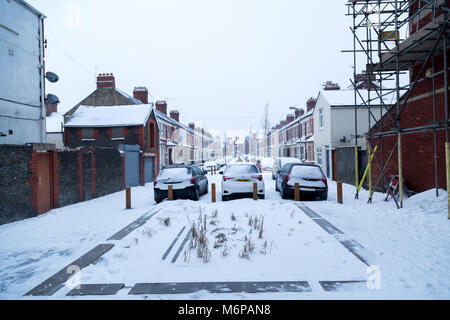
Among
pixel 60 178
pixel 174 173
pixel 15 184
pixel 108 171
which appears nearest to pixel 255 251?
pixel 174 173

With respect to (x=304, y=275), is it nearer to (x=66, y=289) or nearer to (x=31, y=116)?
(x=66, y=289)

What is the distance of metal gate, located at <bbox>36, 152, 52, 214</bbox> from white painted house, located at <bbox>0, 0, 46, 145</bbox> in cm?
301

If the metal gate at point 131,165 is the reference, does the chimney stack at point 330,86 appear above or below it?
above

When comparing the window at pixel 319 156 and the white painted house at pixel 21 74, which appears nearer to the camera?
the white painted house at pixel 21 74

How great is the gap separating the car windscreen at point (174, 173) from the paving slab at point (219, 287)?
7.17 meters

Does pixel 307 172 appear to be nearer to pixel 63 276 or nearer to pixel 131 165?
pixel 63 276

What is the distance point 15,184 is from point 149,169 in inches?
550

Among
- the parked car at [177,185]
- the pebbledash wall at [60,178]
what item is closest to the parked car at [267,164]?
the pebbledash wall at [60,178]

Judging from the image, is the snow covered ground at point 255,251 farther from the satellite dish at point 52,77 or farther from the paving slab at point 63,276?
the satellite dish at point 52,77

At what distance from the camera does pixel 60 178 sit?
10.5m

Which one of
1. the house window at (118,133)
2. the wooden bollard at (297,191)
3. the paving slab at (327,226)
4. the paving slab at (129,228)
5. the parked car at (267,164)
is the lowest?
the paving slab at (129,228)

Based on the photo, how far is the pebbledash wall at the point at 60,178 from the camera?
7832mm
